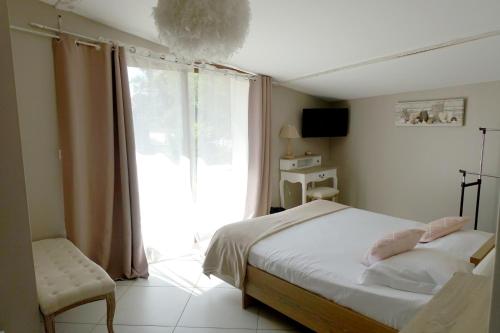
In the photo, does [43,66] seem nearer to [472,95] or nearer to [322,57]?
[322,57]

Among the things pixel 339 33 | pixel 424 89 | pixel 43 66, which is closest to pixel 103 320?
pixel 43 66

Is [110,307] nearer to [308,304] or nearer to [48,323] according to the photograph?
[48,323]

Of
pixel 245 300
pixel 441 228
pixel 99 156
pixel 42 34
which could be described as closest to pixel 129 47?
pixel 42 34

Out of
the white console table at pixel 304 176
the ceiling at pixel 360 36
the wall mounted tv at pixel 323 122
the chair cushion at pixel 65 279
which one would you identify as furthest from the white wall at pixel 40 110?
the wall mounted tv at pixel 323 122

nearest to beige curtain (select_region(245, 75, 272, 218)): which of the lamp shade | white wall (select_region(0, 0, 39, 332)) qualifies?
the lamp shade

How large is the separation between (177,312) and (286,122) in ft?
9.54

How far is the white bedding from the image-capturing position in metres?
1.49

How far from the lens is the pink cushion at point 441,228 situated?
211 cm

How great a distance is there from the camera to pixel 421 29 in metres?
2.18

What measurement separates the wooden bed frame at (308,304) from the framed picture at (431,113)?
2.03 meters

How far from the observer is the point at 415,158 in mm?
3869

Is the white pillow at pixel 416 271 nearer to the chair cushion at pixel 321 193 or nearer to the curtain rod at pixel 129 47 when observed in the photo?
the chair cushion at pixel 321 193

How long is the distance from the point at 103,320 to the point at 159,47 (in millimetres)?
2506

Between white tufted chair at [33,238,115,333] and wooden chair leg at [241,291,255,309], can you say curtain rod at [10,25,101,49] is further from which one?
wooden chair leg at [241,291,255,309]
